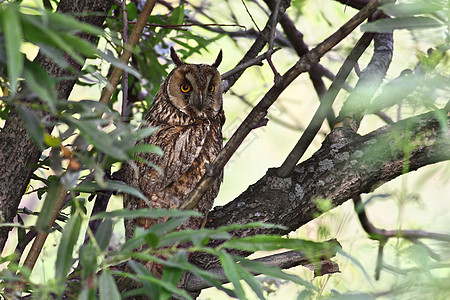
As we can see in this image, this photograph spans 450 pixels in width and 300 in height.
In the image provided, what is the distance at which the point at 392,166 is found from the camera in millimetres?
1633

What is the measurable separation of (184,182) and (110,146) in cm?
108

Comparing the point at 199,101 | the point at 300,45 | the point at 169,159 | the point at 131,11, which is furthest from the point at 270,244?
the point at 300,45

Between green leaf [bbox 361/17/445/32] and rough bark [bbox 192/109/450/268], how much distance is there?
0.55 meters

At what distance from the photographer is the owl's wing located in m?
1.91

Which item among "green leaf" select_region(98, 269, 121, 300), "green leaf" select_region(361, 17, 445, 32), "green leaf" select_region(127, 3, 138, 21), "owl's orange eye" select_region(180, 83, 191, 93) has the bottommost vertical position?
"green leaf" select_region(98, 269, 121, 300)

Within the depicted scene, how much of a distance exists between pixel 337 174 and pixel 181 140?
21.4 inches

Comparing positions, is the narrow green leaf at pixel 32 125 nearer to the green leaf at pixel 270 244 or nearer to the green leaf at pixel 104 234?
the green leaf at pixel 104 234

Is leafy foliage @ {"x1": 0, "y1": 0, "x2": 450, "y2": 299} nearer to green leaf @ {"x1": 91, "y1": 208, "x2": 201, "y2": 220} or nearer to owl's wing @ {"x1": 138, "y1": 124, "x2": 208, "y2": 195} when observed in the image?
green leaf @ {"x1": 91, "y1": 208, "x2": 201, "y2": 220}

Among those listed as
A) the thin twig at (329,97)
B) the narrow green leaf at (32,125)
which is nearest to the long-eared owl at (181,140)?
the thin twig at (329,97)

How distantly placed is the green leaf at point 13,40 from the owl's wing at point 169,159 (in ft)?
3.77

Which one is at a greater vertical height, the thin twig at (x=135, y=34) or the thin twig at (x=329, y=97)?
the thin twig at (x=329, y=97)

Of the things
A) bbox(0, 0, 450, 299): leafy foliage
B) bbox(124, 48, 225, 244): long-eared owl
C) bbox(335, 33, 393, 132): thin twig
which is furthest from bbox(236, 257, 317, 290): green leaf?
bbox(335, 33, 393, 132): thin twig

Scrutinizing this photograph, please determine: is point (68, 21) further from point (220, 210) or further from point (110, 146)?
point (220, 210)

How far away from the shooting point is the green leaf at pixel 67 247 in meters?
0.93
